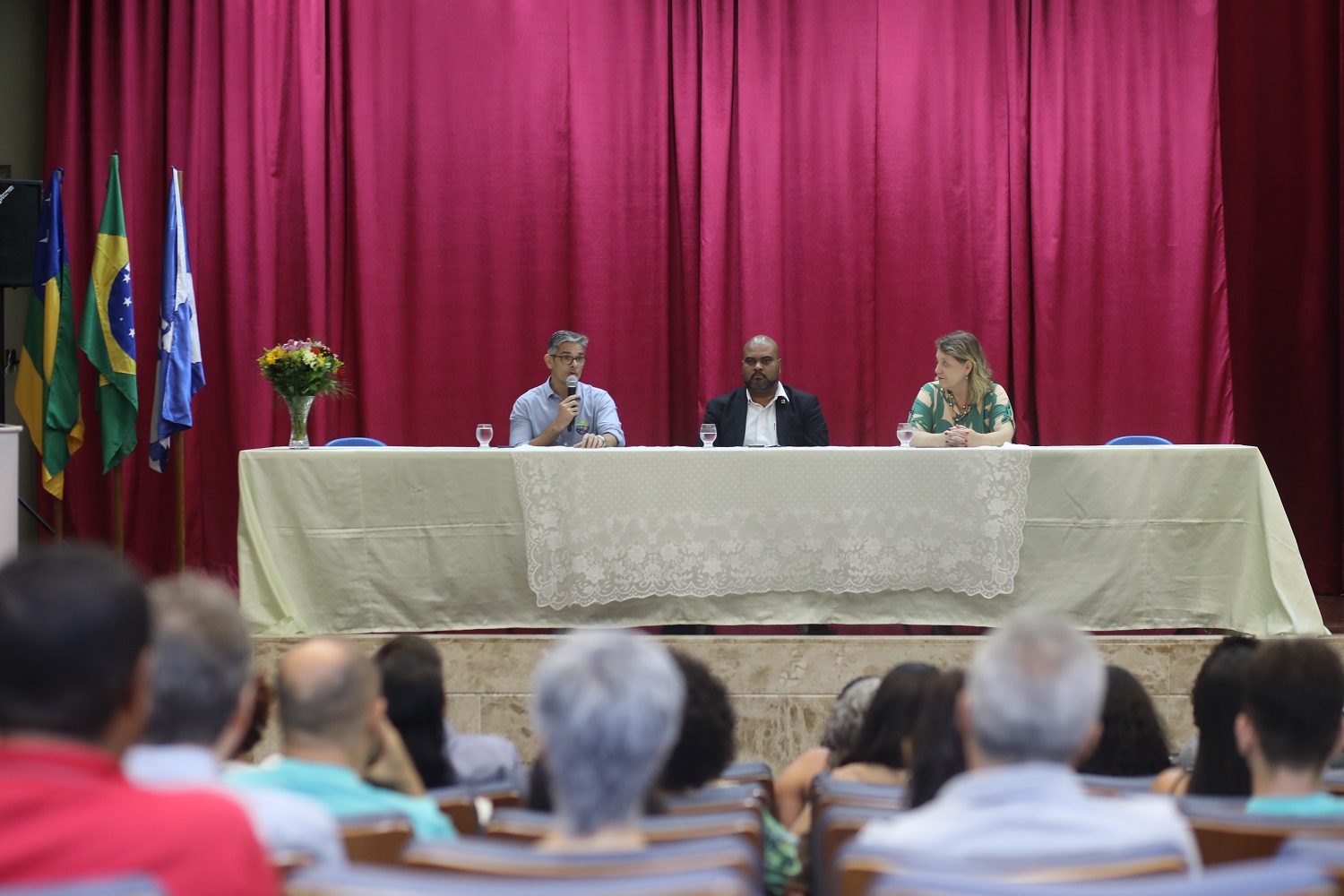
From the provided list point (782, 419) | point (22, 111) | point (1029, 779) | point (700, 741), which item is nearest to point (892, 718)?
point (700, 741)

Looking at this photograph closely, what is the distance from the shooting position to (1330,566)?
6.53 metres

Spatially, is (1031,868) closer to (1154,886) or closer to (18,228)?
(1154,886)

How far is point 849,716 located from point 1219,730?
735mm

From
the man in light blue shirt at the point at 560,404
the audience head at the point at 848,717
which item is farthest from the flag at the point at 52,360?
the audience head at the point at 848,717

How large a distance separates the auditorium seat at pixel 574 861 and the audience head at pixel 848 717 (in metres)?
1.39

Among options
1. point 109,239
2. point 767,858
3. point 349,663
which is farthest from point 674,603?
point 109,239

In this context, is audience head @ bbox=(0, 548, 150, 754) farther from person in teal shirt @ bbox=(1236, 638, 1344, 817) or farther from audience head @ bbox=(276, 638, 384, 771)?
person in teal shirt @ bbox=(1236, 638, 1344, 817)

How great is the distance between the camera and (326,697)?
1.75 meters

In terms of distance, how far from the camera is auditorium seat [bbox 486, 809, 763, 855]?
4.98ft

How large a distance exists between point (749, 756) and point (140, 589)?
3.28 meters

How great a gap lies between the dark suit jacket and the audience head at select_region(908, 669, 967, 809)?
12.2 feet

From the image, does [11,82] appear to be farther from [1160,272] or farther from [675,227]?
[1160,272]

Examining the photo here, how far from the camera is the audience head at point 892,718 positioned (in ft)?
7.77

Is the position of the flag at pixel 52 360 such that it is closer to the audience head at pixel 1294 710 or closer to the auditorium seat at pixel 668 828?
the auditorium seat at pixel 668 828
